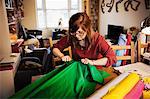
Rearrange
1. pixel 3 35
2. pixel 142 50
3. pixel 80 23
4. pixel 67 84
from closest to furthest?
pixel 67 84 → pixel 80 23 → pixel 142 50 → pixel 3 35

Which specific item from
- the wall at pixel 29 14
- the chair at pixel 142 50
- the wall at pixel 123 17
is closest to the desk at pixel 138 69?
the chair at pixel 142 50

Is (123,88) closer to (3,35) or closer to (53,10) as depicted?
(3,35)

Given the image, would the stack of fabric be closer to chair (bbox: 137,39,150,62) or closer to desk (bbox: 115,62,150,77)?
desk (bbox: 115,62,150,77)

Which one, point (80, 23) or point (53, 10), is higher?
point (53, 10)

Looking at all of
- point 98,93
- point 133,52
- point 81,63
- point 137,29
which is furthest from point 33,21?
point 98,93

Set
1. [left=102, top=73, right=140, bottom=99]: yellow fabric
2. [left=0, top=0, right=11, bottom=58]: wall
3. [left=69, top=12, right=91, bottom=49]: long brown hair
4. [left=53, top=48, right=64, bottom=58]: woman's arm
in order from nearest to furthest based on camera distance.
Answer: [left=102, top=73, right=140, bottom=99]: yellow fabric → [left=69, top=12, right=91, bottom=49]: long brown hair → [left=53, top=48, right=64, bottom=58]: woman's arm → [left=0, top=0, right=11, bottom=58]: wall

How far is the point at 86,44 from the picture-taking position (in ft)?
5.13

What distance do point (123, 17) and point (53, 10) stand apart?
321 centimetres

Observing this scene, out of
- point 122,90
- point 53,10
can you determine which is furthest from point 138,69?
point 53,10

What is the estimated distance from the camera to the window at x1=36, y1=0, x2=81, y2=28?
7.01m

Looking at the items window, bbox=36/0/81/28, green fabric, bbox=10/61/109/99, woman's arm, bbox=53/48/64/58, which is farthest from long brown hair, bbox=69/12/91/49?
window, bbox=36/0/81/28

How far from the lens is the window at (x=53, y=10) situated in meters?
7.01

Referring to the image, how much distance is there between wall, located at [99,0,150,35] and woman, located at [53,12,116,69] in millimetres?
2769

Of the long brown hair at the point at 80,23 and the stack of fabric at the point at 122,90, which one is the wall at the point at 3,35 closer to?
the long brown hair at the point at 80,23
